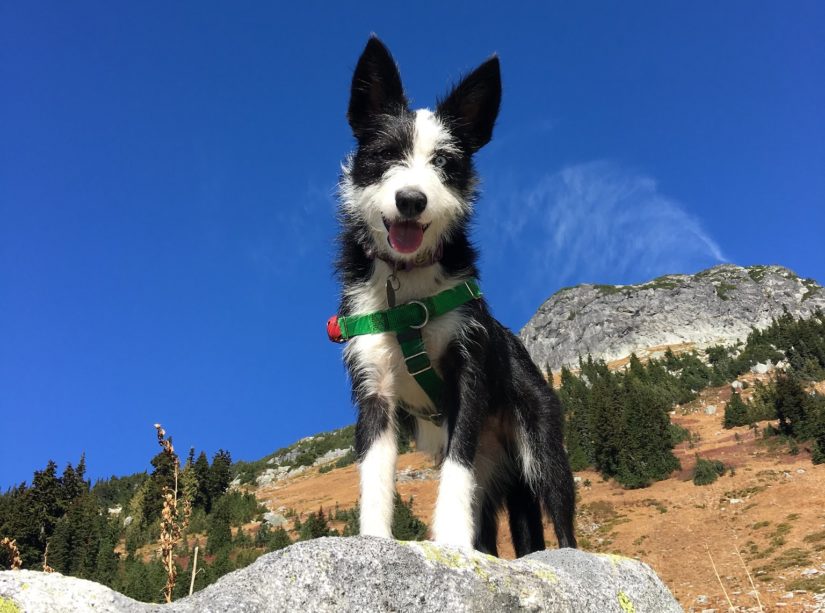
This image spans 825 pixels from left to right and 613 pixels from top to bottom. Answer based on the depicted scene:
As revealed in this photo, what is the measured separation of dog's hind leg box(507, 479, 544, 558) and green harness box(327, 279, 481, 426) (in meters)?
1.57

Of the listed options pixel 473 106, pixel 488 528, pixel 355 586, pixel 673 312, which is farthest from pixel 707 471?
pixel 673 312

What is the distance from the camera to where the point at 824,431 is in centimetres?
3666

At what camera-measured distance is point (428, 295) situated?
3982 mm

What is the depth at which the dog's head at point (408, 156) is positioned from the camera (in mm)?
3693

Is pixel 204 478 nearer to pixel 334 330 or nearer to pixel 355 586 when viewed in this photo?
pixel 334 330

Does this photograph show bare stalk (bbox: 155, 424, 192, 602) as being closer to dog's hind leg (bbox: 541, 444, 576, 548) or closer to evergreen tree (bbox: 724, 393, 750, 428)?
dog's hind leg (bbox: 541, 444, 576, 548)

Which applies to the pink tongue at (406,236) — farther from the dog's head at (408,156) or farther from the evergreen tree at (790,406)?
the evergreen tree at (790,406)

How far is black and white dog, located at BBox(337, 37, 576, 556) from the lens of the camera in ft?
11.7

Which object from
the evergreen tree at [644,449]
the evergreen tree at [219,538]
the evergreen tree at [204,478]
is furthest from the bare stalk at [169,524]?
the evergreen tree at [204,478]

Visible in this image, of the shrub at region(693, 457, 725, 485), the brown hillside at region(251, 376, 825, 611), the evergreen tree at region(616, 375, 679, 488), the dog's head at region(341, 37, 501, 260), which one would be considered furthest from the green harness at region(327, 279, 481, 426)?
the evergreen tree at region(616, 375, 679, 488)

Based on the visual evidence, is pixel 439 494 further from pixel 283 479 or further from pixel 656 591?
pixel 283 479

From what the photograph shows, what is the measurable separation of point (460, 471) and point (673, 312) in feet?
524

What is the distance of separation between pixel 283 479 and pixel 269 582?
8166cm

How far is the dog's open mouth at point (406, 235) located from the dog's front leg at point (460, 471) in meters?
0.89
